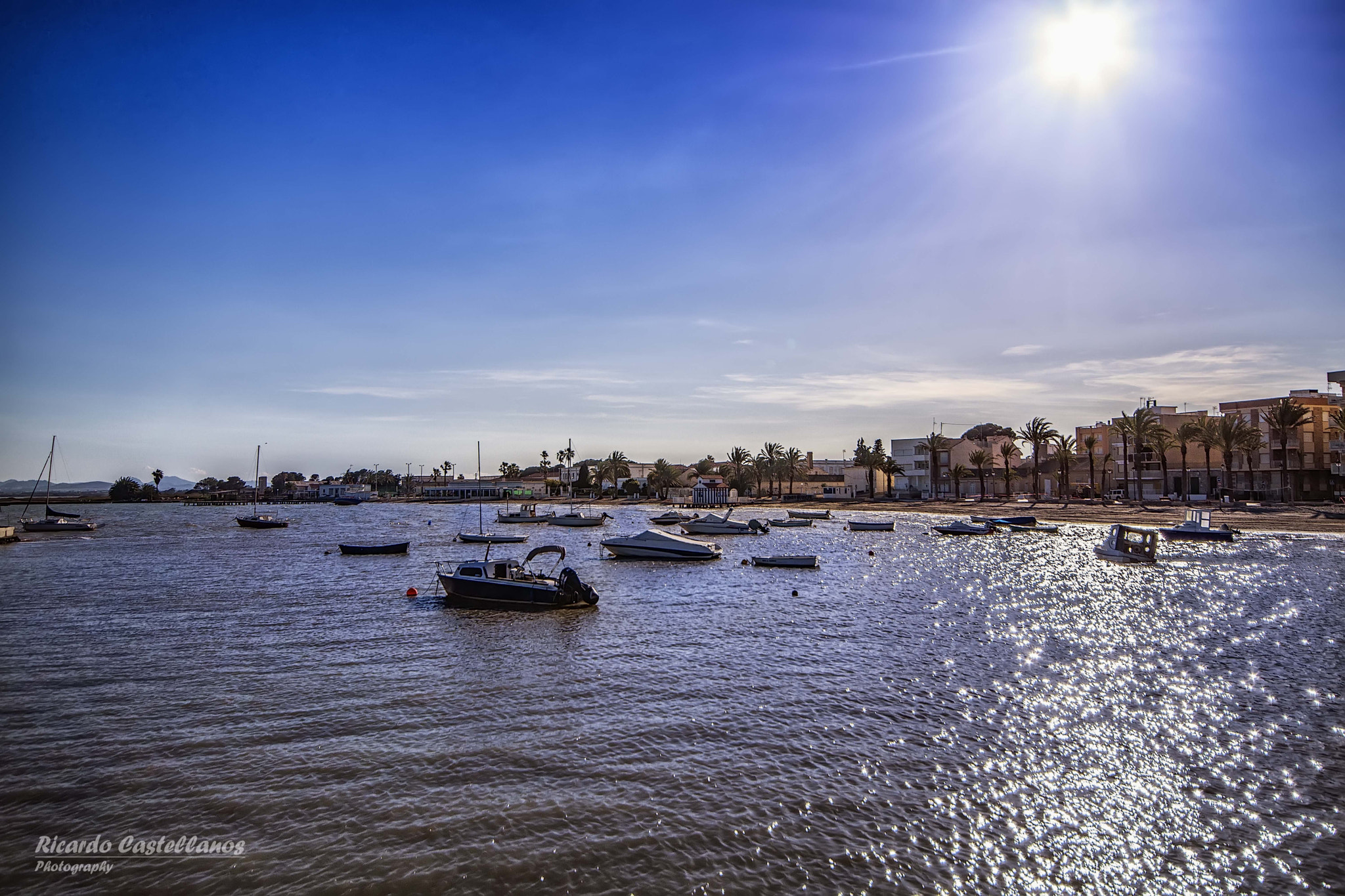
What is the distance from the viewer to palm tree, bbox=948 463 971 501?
469 ft

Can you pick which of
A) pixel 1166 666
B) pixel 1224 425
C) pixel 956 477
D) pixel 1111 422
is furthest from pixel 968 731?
pixel 956 477

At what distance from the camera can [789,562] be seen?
53625 mm

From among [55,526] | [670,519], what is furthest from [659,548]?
[55,526]

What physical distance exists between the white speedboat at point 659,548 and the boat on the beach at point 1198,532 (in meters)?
46.4

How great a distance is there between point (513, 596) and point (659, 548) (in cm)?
2414

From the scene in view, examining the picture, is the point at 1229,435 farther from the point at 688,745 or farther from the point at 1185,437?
the point at 688,745

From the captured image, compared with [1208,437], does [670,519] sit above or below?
below

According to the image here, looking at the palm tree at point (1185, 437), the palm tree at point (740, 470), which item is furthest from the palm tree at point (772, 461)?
the palm tree at point (1185, 437)

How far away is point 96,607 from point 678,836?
35.8m

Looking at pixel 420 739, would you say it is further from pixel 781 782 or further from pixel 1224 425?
pixel 1224 425

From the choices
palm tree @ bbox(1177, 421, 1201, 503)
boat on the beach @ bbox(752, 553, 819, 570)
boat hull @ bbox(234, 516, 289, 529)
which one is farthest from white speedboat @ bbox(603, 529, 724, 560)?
palm tree @ bbox(1177, 421, 1201, 503)

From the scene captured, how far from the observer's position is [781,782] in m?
14.0

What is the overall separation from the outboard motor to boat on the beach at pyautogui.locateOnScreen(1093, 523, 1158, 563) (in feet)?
Result: 141

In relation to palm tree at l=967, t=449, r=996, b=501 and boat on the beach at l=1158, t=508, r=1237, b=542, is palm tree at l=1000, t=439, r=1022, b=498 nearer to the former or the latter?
palm tree at l=967, t=449, r=996, b=501
